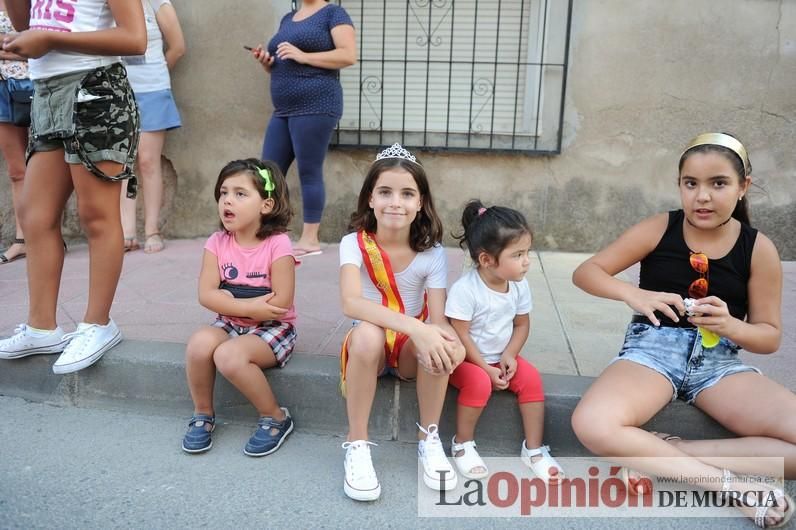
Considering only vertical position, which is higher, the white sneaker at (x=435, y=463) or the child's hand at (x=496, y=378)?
the child's hand at (x=496, y=378)

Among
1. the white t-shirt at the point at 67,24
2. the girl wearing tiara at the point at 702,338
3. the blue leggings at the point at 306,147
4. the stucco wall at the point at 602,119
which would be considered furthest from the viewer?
the stucco wall at the point at 602,119

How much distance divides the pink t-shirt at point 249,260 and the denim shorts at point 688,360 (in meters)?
1.29

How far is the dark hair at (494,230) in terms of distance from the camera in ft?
7.19

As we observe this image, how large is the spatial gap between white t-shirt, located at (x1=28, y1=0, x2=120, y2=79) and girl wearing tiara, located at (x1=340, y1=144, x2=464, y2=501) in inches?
44.7

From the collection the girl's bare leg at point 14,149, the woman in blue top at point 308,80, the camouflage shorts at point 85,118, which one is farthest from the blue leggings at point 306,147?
the camouflage shorts at point 85,118

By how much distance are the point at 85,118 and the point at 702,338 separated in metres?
2.26

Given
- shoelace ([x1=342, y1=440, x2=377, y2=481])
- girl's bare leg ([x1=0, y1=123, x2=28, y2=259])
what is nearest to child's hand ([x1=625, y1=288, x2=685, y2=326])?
shoelace ([x1=342, y1=440, x2=377, y2=481])

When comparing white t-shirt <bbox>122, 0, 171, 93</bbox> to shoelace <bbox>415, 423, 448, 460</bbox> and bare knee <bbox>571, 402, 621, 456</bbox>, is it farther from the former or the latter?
bare knee <bbox>571, 402, 621, 456</bbox>

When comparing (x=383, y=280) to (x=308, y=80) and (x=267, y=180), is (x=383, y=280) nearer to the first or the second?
(x=267, y=180)

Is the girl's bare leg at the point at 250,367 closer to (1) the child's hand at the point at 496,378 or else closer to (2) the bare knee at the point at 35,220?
(1) the child's hand at the point at 496,378

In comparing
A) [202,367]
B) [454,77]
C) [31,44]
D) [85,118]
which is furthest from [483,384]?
[454,77]

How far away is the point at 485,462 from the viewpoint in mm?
2330

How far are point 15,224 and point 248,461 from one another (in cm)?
360

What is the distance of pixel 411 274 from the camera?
233 centimetres
